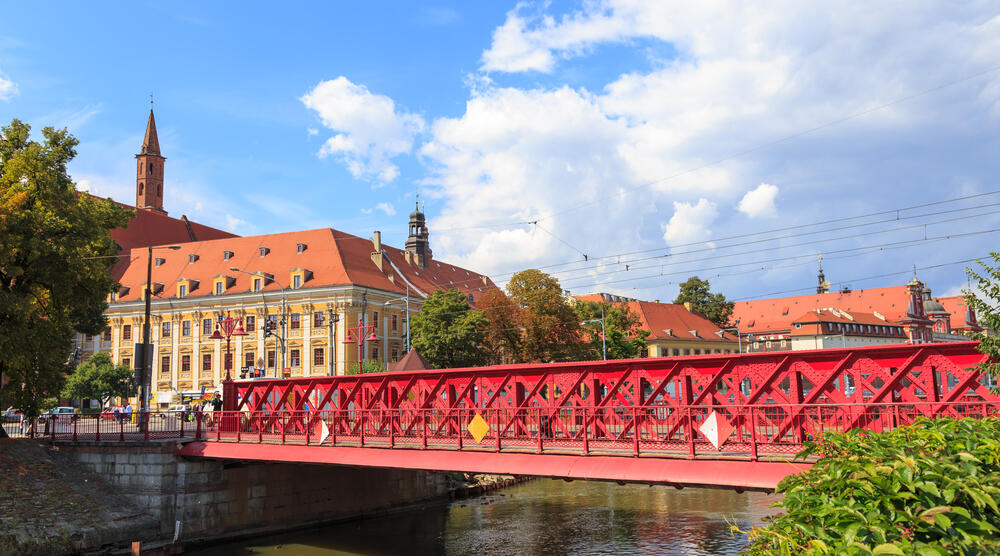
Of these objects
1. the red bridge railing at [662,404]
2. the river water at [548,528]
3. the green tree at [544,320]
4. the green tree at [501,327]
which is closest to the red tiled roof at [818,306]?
the green tree at [544,320]

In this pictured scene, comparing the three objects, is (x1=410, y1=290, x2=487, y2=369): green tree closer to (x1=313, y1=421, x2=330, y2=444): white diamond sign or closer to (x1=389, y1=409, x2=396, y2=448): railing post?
(x1=313, y1=421, x2=330, y2=444): white diamond sign

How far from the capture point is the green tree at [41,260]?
2483cm

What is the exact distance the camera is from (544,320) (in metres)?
55.3

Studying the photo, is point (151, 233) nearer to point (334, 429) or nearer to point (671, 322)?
point (671, 322)

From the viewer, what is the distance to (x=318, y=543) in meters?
25.0

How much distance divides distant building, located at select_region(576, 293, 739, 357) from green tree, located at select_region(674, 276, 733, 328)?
1.79m

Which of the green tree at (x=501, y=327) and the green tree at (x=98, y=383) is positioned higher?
the green tree at (x=501, y=327)

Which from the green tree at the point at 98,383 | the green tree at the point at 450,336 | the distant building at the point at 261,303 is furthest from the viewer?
the distant building at the point at 261,303

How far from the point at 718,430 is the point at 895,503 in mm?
10863

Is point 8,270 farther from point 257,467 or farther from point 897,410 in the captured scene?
point 897,410

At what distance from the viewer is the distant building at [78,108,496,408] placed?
63.9 m

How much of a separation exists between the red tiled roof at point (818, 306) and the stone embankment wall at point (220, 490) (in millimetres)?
87747

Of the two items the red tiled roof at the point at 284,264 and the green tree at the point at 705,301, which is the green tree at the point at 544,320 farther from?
the green tree at the point at 705,301

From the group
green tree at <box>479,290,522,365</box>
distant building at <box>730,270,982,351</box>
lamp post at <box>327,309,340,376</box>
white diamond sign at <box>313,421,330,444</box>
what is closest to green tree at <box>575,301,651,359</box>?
green tree at <box>479,290,522,365</box>
